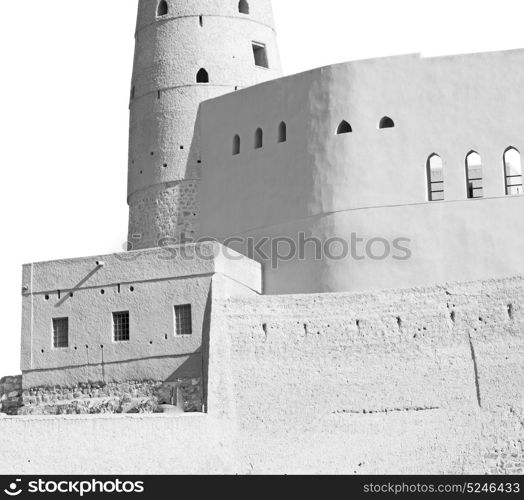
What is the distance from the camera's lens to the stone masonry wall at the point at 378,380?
3931cm

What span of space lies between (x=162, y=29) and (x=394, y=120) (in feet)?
25.6

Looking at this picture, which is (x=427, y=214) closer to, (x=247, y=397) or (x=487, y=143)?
(x=487, y=143)

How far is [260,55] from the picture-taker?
49.2 m

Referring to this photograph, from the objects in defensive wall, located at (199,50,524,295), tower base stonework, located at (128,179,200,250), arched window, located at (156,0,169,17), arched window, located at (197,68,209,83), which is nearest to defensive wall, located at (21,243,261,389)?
defensive wall, located at (199,50,524,295)

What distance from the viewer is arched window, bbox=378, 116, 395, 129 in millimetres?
44281

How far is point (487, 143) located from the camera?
4341cm

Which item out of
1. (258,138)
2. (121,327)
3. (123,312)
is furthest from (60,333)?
(258,138)

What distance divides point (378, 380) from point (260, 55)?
12.5 meters

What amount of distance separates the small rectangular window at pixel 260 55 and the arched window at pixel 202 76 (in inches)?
71.9

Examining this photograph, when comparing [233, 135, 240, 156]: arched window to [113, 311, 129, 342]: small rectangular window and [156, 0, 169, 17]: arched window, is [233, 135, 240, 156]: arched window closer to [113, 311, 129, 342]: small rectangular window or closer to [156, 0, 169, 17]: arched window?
[156, 0, 169, 17]: arched window

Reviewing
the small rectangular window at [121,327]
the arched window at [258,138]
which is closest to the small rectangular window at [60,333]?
the small rectangular window at [121,327]

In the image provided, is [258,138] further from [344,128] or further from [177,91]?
[177,91]

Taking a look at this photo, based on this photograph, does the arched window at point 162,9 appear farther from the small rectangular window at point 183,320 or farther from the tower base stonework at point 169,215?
the small rectangular window at point 183,320

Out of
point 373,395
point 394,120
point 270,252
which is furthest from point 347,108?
point 373,395
